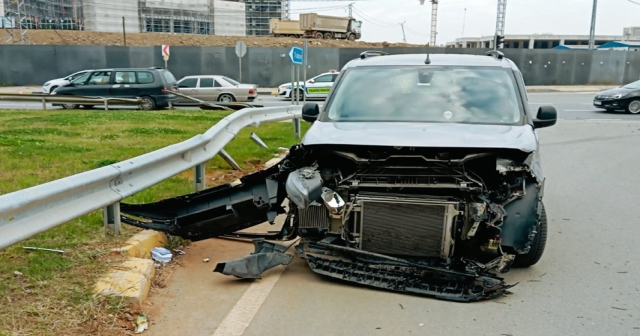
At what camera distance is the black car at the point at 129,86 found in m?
23.1

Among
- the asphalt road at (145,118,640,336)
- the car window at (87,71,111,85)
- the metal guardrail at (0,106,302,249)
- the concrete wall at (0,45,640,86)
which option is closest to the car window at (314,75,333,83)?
the concrete wall at (0,45,640,86)

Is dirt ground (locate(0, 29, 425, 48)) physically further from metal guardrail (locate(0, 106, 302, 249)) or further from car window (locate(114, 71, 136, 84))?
metal guardrail (locate(0, 106, 302, 249))

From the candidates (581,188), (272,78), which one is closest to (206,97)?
(272,78)

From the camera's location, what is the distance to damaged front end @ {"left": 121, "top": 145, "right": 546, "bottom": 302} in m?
4.68

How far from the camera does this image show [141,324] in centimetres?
393

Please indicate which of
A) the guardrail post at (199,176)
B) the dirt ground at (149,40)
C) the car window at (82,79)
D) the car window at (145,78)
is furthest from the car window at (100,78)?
the dirt ground at (149,40)

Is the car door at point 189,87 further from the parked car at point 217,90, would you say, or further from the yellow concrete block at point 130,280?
the yellow concrete block at point 130,280

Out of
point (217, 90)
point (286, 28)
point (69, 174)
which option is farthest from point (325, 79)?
point (286, 28)

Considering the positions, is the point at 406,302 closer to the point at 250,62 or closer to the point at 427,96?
the point at 427,96

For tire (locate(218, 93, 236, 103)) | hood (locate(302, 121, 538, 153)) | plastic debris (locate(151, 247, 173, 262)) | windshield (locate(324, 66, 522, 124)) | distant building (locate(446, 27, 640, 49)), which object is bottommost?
tire (locate(218, 93, 236, 103))

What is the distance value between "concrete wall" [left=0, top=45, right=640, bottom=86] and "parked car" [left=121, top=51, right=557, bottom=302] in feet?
118

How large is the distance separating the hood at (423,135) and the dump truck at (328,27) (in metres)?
57.8

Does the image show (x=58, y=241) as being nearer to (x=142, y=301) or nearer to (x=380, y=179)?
(x=142, y=301)

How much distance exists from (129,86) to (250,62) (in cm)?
1868
